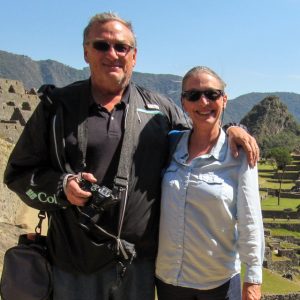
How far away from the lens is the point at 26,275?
398 cm

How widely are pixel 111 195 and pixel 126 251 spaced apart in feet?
1.46

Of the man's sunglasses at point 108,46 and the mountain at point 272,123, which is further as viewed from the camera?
the mountain at point 272,123

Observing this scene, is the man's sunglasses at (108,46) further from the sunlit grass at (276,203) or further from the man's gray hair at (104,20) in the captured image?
the sunlit grass at (276,203)

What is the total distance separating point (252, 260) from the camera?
3.92 m

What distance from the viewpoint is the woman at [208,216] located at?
3.93 meters

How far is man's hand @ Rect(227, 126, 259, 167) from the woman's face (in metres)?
0.16

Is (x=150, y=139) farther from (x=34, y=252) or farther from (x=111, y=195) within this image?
(x=34, y=252)

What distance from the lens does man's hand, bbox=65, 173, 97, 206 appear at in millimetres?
3709

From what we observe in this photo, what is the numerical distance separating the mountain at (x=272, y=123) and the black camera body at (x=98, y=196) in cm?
10718

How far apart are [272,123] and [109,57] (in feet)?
390

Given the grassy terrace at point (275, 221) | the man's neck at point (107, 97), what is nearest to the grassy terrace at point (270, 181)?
the grassy terrace at point (275, 221)

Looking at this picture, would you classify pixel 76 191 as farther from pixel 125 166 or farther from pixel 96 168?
pixel 125 166

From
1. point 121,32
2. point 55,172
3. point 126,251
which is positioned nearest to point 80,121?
point 55,172

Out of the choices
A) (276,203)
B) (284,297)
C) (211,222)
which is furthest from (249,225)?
(276,203)
